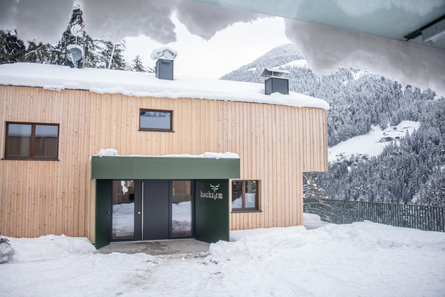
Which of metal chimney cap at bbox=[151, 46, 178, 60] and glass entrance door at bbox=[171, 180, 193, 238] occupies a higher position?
metal chimney cap at bbox=[151, 46, 178, 60]

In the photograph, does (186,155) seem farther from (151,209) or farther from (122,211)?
(122,211)

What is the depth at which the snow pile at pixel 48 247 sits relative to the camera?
8.72m

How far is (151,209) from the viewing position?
1134 centimetres

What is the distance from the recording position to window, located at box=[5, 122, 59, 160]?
977cm

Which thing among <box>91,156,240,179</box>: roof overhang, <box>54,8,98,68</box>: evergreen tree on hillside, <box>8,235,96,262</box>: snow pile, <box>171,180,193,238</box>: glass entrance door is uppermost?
<box>54,8,98,68</box>: evergreen tree on hillside

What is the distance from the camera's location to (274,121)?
39.9ft

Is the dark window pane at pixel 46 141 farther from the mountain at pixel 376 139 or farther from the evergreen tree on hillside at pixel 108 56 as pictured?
the mountain at pixel 376 139

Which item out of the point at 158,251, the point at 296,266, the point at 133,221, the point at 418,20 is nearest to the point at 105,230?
the point at 133,221

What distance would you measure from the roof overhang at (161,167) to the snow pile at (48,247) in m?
2.02

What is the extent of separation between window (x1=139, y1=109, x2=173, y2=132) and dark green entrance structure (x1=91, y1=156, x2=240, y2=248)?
1539 millimetres

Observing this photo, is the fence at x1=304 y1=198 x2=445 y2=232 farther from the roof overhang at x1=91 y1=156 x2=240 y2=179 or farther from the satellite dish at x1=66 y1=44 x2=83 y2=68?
the satellite dish at x1=66 y1=44 x2=83 y2=68

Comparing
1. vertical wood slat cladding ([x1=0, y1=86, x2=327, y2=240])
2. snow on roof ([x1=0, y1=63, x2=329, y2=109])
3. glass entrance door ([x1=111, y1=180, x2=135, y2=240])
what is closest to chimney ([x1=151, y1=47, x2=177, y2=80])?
snow on roof ([x1=0, y1=63, x2=329, y2=109])

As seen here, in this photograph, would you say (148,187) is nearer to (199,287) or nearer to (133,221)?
(133,221)

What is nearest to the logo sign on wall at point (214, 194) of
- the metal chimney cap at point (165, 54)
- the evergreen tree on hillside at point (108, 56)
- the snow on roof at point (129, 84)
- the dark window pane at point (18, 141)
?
the snow on roof at point (129, 84)
